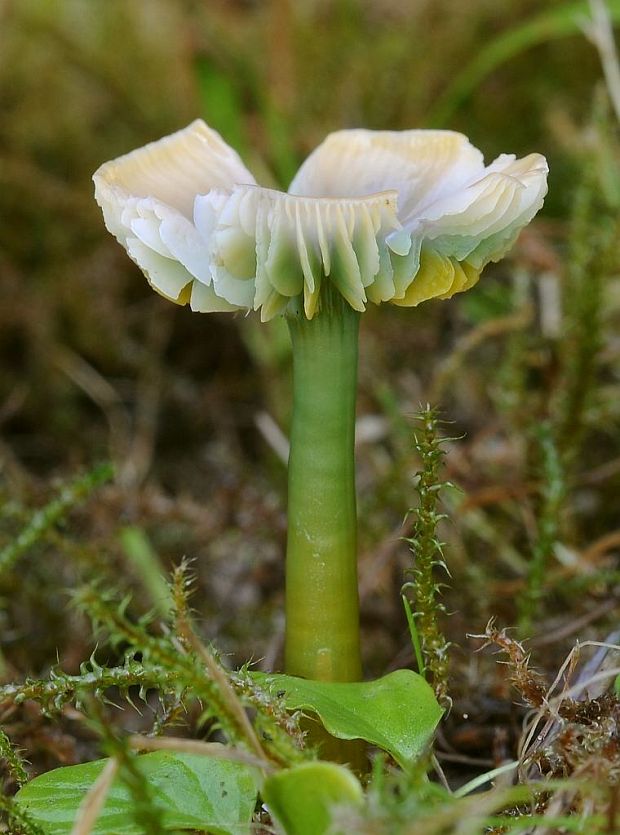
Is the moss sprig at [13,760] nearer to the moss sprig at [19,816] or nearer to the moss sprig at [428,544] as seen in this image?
the moss sprig at [19,816]

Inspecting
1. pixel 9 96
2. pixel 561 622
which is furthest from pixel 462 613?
pixel 9 96

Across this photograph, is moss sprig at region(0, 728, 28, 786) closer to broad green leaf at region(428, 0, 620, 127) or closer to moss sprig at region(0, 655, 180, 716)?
moss sprig at region(0, 655, 180, 716)

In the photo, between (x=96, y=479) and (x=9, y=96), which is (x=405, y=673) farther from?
(x=9, y=96)

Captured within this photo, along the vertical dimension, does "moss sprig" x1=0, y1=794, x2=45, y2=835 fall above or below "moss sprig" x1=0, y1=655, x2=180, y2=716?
below

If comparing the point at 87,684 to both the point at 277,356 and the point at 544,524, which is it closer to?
the point at 544,524

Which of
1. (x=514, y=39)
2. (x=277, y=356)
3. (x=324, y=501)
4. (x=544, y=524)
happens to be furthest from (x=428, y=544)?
(x=514, y=39)

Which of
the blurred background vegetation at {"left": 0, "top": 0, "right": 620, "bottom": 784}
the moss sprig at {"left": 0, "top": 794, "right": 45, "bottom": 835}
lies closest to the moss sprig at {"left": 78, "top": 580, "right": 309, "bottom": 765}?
the moss sprig at {"left": 0, "top": 794, "right": 45, "bottom": 835}
